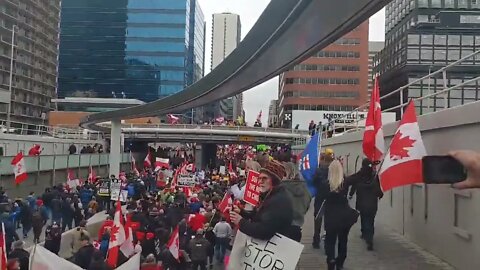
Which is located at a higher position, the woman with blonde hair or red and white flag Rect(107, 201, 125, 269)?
the woman with blonde hair

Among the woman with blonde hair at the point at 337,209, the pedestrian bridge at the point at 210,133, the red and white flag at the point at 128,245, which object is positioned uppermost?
the pedestrian bridge at the point at 210,133

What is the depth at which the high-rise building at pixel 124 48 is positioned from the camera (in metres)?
133

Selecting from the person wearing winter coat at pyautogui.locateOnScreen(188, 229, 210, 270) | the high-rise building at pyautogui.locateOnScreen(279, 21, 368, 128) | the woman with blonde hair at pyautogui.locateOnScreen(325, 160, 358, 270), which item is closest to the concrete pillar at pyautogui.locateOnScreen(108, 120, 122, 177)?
the person wearing winter coat at pyautogui.locateOnScreen(188, 229, 210, 270)

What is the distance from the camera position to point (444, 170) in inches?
103

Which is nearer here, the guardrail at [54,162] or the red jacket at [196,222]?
the red jacket at [196,222]

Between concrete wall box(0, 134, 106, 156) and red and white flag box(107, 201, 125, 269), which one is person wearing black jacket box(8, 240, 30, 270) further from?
concrete wall box(0, 134, 106, 156)

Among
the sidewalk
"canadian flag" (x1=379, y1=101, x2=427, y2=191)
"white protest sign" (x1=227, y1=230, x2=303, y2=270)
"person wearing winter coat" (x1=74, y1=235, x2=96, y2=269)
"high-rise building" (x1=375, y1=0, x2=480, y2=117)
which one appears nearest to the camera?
"white protest sign" (x1=227, y1=230, x2=303, y2=270)

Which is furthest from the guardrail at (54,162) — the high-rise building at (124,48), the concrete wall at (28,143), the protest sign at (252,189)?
the high-rise building at (124,48)

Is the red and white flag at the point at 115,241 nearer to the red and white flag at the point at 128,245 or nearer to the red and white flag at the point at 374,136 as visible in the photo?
the red and white flag at the point at 128,245

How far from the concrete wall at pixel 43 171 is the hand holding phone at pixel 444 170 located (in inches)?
1004

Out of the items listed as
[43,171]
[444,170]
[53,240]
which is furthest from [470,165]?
[43,171]

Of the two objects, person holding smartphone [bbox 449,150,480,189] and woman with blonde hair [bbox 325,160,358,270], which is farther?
woman with blonde hair [bbox 325,160,358,270]

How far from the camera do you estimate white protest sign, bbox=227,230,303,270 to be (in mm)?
5680

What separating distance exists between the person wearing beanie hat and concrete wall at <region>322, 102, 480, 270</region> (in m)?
3.35
